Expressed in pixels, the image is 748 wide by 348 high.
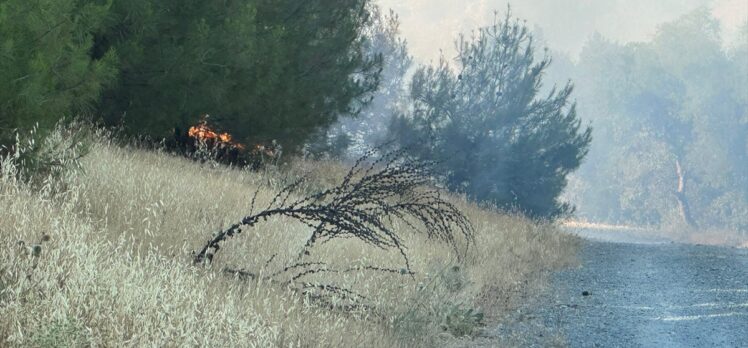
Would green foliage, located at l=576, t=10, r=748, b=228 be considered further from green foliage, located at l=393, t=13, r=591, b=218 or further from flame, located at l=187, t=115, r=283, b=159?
flame, located at l=187, t=115, r=283, b=159

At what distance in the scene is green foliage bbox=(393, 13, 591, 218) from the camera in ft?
83.0

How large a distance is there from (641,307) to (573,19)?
421ft

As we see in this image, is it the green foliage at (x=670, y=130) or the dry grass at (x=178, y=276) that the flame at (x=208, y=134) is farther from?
the green foliage at (x=670, y=130)

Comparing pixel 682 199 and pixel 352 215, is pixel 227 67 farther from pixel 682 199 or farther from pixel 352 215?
pixel 682 199

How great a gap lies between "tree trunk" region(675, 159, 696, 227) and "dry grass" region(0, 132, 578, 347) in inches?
1893

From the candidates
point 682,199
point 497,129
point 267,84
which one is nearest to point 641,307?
point 267,84

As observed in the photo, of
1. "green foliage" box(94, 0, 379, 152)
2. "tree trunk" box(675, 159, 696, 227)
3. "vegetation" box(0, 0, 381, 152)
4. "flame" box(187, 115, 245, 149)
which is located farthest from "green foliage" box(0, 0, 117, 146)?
"tree trunk" box(675, 159, 696, 227)

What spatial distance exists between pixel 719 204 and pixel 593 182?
35.2 ft

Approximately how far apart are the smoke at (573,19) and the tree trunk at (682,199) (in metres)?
62.9

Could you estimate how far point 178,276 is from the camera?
18.1ft

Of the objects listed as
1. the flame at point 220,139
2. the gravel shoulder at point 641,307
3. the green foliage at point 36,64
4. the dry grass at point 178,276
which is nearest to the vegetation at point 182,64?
the green foliage at point 36,64

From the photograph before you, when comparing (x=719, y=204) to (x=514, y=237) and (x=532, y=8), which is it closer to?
(x=514, y=237)

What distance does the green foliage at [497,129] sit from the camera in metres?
25.3

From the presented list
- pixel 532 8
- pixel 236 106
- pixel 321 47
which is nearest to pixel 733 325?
pixel 236 106
